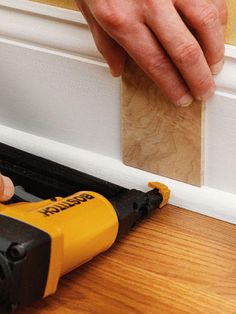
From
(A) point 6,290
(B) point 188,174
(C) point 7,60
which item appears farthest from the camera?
(C) point 7,60

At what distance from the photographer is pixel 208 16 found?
101cm

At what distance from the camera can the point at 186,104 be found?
113 centimetres

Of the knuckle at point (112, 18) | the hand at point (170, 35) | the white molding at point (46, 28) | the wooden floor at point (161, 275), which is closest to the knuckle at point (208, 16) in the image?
the hand at point (170, 35)

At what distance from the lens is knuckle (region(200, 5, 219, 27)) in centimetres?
101

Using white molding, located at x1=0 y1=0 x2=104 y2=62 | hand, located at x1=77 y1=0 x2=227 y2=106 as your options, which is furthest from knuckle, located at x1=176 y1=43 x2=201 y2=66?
white molding, located at x1=0 y1=0 x2=104 y2=62

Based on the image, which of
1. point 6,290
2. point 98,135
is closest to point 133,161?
point 98,135

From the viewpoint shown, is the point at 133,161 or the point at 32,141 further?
the point at 32,141

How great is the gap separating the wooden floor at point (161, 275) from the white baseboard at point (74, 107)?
6cm

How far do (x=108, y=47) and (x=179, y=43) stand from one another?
0.46 ft

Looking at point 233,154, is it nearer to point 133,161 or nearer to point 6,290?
point 133,161

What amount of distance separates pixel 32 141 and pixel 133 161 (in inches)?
8.8

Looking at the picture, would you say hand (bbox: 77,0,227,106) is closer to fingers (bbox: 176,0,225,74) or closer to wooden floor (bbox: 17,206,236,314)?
fingers (bbox: 176,0,225,74)

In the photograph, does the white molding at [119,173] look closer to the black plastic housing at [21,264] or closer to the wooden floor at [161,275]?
the wooden floor at [161,275]

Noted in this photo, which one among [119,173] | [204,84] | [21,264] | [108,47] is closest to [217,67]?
[204,84]
